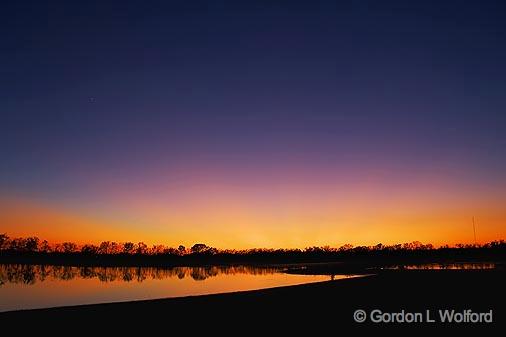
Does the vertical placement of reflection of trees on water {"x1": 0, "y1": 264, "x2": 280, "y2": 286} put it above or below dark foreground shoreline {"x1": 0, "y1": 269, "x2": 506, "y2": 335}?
below

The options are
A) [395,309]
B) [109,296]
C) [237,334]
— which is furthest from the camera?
[109,296]

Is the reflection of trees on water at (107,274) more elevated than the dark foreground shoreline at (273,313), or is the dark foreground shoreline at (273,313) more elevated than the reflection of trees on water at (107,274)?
the dark foreground shoreline at (273,313)

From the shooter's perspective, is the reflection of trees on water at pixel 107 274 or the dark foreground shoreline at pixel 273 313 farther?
the reflection of trees on water at pixel 107 274

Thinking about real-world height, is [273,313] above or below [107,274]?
above

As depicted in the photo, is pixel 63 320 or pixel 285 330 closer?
pixel 285 330

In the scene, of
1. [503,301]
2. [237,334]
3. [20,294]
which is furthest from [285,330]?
[20,294]

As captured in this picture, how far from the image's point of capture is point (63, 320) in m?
15.5

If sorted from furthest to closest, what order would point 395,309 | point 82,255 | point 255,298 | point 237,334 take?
point 82,255
point 255,298
point 395,309
point 237,334

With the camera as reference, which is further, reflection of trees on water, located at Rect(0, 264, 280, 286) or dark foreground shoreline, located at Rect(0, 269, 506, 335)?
reflection of trees on water, located at Rect(0, 264, 280, 286)

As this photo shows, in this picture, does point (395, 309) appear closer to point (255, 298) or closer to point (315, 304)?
point (315, 304)

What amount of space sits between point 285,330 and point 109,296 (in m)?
27.5

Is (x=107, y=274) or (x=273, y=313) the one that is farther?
(x=107, y=274)

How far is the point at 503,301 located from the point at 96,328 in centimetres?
1551

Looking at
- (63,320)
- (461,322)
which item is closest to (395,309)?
(461,322)
